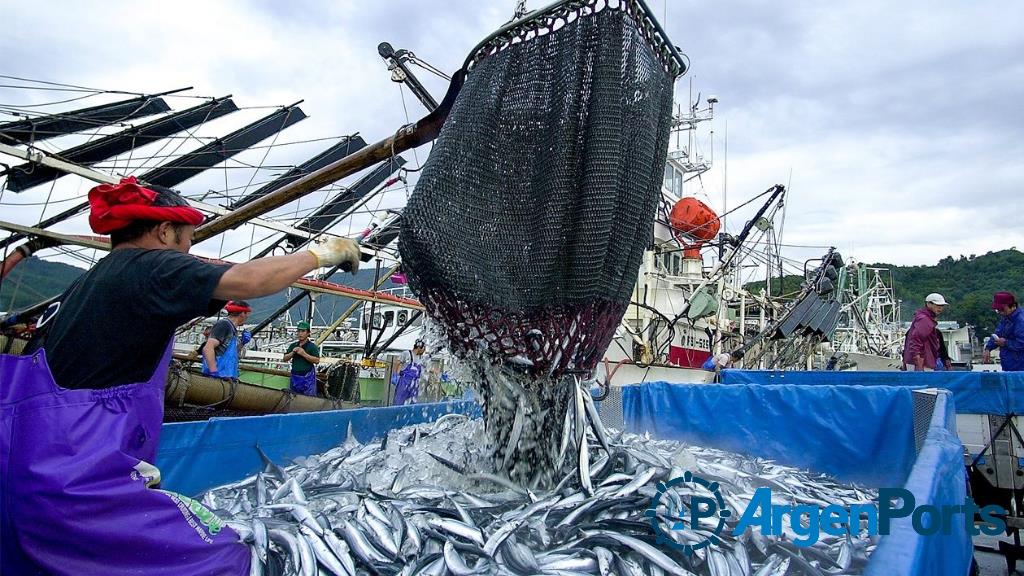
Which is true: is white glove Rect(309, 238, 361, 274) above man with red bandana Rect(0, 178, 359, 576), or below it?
above

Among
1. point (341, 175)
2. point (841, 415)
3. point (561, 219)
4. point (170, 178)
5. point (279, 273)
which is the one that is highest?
point (170, 178)

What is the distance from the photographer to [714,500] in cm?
306

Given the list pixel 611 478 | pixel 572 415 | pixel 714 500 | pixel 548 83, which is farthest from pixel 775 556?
pixel 548 83

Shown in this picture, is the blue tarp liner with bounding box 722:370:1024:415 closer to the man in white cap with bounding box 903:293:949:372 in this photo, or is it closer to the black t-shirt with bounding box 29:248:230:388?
the man in white cap with bounding box 903:293:949:372

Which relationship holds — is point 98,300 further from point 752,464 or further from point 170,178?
point 170,178

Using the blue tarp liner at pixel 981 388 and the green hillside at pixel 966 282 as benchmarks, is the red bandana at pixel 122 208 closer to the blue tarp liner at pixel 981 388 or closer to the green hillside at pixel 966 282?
the blue tarp liner at pixel 981 388

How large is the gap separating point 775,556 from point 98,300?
2.85 m

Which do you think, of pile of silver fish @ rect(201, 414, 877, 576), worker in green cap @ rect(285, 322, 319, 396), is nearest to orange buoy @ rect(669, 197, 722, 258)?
worker in green cap @ rect(285, 322, 319, 396)

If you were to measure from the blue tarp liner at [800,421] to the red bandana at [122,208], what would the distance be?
387 cm

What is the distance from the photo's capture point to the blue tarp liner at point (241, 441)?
145 inches

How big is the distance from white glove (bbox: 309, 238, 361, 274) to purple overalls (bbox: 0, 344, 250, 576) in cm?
81

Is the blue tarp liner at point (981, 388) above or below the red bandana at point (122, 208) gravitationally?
below

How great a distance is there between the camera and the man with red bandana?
1754mm

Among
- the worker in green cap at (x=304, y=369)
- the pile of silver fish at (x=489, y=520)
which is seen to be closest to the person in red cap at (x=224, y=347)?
the worker in green cap at (x=304, y=369)
